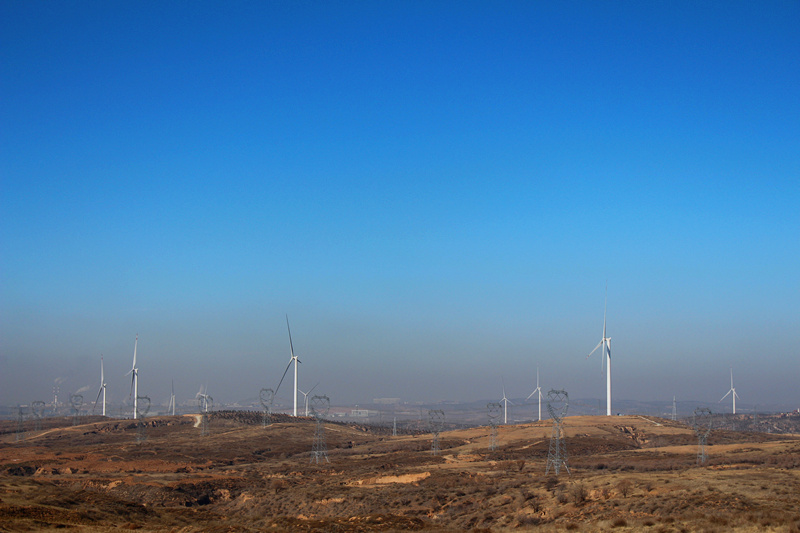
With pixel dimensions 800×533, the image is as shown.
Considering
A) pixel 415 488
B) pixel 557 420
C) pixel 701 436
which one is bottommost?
pixel 701 436

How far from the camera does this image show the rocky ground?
37406mm

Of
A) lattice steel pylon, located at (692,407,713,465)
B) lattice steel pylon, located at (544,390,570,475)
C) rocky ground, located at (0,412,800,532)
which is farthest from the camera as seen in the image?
lattice steel pylon, located at (692,407,713,465)

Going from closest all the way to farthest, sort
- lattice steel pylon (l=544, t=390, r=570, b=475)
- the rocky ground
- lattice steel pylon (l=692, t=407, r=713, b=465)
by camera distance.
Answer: the rocky ground < lattice steel pylon (l=544, t=390, r=570, b=475) < lattice steel pylon (l=692, t=407, r=713, b=465)

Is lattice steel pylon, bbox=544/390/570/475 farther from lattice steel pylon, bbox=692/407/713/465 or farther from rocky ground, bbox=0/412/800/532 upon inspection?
lattice steel pylon, bbox=692/407/713/465

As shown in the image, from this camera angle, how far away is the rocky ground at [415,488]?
123 feet

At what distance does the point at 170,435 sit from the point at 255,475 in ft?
257

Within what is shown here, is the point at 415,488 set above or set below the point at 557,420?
below

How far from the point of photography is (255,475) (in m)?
75.5

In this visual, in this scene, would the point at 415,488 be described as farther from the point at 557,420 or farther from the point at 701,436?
the point at 701,436

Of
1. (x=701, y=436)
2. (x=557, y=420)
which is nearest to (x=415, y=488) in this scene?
(x=557, y=420)

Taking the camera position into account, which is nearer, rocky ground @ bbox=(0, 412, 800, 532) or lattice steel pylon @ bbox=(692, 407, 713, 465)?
rocky ground @ bbox=(0, 412, 800, 532)

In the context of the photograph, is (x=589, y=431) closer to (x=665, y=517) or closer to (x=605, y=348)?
(x=605, y=348)

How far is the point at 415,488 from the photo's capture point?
176 feet

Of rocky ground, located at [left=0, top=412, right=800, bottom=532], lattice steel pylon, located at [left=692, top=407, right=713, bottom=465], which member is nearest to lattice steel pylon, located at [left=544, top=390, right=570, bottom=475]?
rocky ground, located at [left=0, top=412, right=800, bottom=532]
